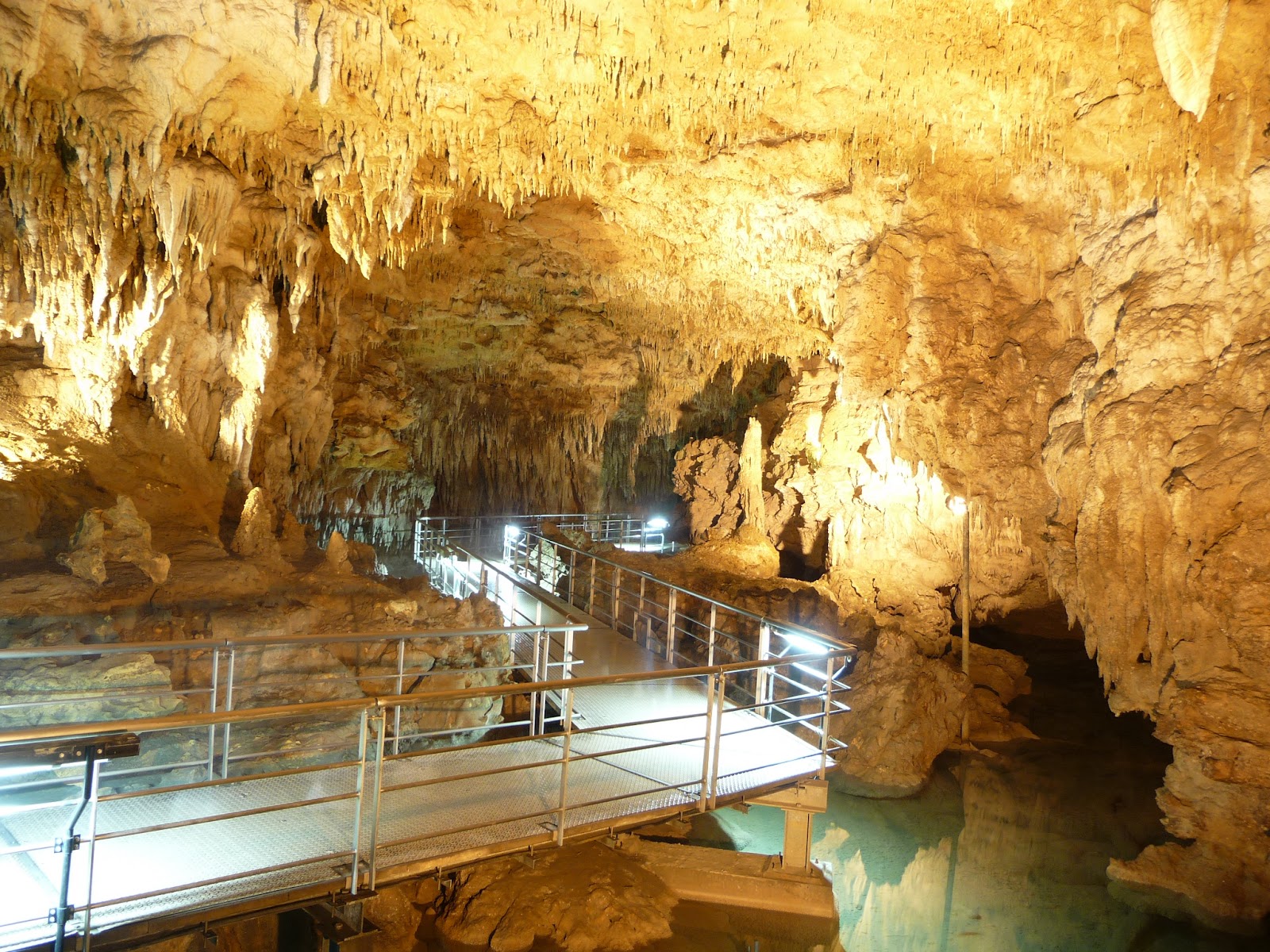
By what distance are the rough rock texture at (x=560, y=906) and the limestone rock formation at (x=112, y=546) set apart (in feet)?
12.9

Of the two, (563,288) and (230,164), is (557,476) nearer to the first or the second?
(563,288)

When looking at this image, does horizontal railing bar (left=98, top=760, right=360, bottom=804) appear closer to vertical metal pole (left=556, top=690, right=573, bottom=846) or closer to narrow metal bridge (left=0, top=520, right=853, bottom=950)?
narrow metal bridge (left=0, top=520, right=853, bottom=950)

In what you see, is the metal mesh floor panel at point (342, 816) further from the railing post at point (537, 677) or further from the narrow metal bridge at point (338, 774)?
the railing post at point (537, 677)

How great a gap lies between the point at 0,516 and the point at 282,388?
5364 millimetres

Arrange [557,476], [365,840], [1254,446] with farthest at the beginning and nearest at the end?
[557,476]
[1254,446]
[365,840]

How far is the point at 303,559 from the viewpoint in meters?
9.48

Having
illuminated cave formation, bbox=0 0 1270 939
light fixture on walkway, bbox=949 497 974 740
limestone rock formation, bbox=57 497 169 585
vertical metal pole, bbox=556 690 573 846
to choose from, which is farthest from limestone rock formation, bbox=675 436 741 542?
vertical metal pole, bbox=556 690 573 846

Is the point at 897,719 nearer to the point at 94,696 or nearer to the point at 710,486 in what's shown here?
the point at 710,486

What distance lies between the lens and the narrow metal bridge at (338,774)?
325cm

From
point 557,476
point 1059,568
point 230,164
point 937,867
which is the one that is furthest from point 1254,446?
point 557,476

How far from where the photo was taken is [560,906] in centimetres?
539

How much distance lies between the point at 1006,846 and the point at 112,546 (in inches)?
335

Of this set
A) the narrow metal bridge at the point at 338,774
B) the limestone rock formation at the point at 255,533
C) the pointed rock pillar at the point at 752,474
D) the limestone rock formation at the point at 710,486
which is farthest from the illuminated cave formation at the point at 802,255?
the narrow metal bridge at the point at 338,774

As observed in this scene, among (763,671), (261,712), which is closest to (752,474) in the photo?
(763,671)
